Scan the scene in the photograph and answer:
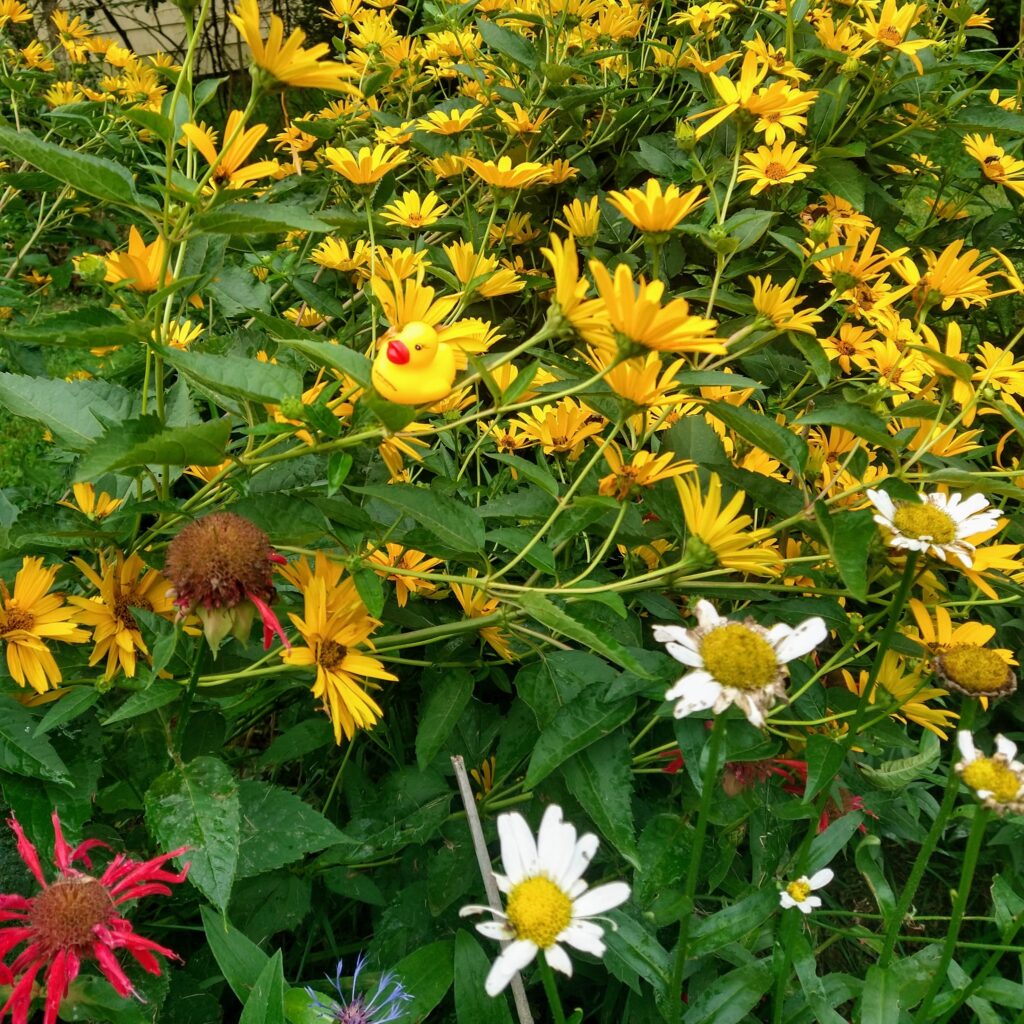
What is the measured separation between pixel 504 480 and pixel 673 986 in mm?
599

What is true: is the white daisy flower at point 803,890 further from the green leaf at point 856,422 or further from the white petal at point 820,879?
the green leaf at point 856,422

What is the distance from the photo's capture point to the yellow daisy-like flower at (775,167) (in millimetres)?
1213

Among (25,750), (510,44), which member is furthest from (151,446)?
(510,44)

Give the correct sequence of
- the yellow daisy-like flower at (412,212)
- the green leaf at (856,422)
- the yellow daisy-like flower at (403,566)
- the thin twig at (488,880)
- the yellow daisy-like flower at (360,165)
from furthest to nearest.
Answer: the yellow daisy-like flower at (412,212) < the yellow daisy-like flower at (360,165) < the yellow daisy-like flower at (403,566) < the green leaf at (856,422) < the thin twig at (488,880)

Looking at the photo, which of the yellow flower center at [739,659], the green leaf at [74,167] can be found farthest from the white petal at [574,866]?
the green leaf at [74,167]

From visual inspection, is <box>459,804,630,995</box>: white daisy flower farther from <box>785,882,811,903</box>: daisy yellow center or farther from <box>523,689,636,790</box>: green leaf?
<box>785,882,811,903</box>: daisy yellow center

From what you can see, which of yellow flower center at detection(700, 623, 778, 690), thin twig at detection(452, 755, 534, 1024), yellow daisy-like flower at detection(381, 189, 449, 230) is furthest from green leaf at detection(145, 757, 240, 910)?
yellow daisy-like flower at detection(381, 189, 449, 230)

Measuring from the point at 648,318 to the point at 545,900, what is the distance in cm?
36

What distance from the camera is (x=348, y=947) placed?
1065 mm

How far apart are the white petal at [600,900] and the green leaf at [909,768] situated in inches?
20.5

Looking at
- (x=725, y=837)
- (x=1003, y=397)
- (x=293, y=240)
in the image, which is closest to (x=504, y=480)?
(x=725, y=837)

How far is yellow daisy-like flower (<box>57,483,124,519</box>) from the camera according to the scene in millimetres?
845

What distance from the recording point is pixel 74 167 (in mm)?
686

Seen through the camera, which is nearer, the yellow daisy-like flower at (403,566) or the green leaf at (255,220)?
the green leaf at (255,220)
